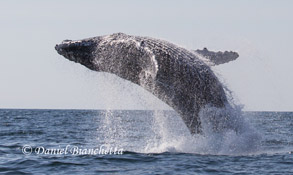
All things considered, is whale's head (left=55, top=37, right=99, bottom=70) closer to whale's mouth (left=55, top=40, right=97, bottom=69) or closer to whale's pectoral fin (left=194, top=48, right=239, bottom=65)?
whale's mouth (left=55, top=40, right=97, bottom=69)

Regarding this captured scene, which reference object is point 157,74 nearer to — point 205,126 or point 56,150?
point 205,126

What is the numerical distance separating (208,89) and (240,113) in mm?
1154

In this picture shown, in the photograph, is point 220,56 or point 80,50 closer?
point 80,50

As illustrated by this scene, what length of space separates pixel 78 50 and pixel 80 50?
0.18ft

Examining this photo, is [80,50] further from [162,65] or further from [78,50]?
[162,65]

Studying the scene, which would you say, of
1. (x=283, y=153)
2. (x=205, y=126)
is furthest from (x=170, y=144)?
(x=283, y=153)

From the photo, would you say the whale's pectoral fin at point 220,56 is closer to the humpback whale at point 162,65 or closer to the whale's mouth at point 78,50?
the humpback whale at point 162,65

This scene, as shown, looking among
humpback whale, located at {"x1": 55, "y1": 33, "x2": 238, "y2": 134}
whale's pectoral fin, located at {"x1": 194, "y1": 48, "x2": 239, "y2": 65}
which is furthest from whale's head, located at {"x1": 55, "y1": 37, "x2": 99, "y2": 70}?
whale's pectoral fin, located at {"x1": 194, "y1": 48, "x2": 239, "y2": 65}

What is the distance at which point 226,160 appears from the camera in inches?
428

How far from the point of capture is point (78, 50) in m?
12.7

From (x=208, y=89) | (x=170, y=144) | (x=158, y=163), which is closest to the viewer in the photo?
(x=158, y=163)

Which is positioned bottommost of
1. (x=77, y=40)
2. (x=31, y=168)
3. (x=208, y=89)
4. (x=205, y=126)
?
(x=31, y=168)

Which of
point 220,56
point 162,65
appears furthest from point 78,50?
point 220,56

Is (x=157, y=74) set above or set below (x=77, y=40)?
below
